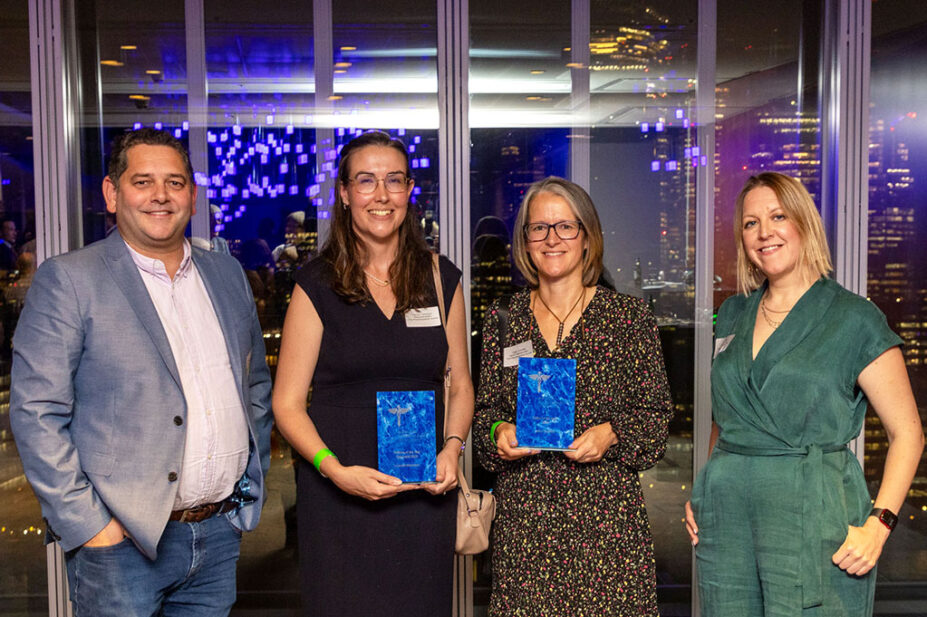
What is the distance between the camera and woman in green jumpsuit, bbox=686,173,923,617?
212cm

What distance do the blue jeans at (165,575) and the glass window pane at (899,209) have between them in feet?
10.3

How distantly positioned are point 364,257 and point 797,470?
4.63 ft

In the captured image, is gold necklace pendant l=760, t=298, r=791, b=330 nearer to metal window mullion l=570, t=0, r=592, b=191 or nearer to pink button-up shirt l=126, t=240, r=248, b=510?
metal window mullion l=570, t=0, r=592, b=191

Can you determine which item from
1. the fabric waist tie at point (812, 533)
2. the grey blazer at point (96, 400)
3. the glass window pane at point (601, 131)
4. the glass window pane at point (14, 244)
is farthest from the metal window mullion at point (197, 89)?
the fabric waist tie at point (812, 533)

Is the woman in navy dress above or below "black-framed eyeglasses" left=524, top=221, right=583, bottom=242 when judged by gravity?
below

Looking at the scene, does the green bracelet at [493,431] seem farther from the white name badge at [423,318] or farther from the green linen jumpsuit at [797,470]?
the green linen jumpsuit at [797,470]

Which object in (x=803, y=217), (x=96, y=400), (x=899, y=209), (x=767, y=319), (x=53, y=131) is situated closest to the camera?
(x=96, y=400)

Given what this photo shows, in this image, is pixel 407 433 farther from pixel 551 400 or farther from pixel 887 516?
pixel 887 516

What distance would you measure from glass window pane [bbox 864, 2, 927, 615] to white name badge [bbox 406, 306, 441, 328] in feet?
8.27

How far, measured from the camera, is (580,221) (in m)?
2.42

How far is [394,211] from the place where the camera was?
2.41 m

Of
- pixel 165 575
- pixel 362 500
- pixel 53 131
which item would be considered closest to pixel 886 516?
pixel 362 500

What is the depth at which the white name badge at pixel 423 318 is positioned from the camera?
8.03 ft

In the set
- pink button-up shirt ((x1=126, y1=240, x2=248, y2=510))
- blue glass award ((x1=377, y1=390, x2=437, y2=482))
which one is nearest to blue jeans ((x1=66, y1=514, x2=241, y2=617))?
pink button-up shirt ((x1=126, y1=240, x2=248, y2=510))
